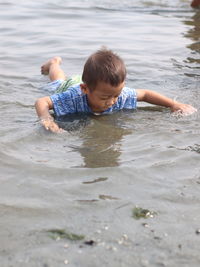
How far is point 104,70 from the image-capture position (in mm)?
4117

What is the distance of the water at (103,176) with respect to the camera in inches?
90.9

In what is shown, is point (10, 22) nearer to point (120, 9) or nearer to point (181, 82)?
point (120, 9)

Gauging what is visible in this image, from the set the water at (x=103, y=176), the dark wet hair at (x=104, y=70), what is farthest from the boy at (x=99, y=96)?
the water at (x=103, y=176)

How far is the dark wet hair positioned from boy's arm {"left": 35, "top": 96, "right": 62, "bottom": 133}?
16.7 inches

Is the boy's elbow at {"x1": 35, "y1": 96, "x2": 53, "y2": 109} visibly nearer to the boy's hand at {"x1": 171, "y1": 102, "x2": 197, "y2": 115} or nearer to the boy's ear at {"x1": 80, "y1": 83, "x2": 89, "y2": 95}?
the boy's ear at {"x1": 80, "y1": 83, "x2": 89, "y2": 95}

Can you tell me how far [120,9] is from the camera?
35.2 ft

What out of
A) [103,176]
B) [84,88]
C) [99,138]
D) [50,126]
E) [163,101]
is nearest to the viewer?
[103,176]

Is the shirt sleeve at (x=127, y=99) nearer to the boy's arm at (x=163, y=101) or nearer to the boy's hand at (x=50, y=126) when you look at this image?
the boy's arm at (x=163, y=101)

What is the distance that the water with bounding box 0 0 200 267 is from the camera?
2309 millimetres

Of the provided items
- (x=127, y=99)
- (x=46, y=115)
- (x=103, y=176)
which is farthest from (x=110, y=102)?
→ (x=103, y=176)

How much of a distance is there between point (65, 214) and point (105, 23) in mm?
7127

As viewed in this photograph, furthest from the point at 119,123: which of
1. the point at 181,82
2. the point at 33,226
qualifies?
the point at 33,226

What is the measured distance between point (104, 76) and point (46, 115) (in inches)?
23.1

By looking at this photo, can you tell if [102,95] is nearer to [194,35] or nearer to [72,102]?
[72,102]
